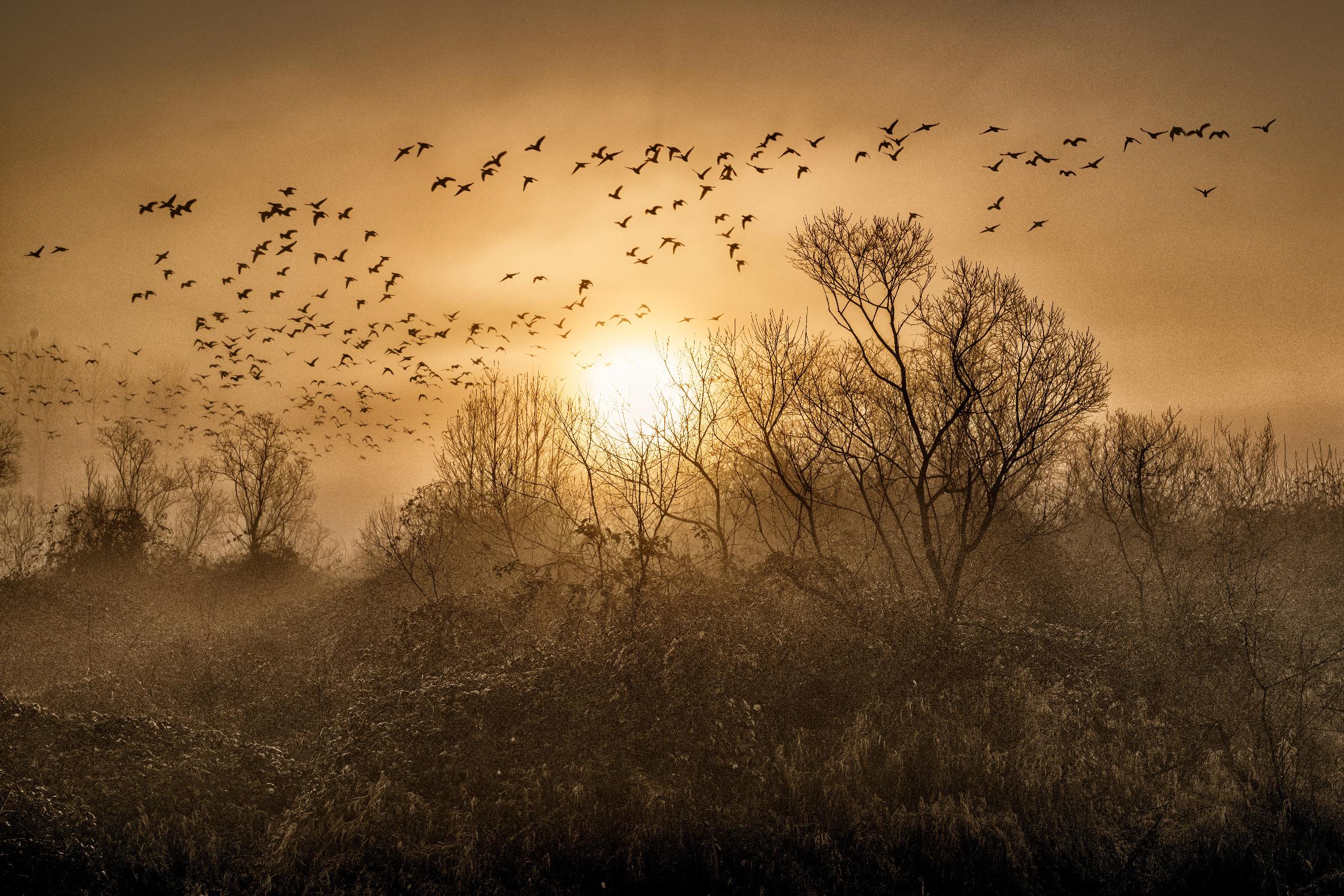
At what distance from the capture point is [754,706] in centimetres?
1045

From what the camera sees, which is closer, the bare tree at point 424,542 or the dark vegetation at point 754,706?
the dark vegetation at point 754,706

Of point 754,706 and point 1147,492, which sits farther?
point 1147,492

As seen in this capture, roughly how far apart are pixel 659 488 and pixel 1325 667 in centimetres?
1081

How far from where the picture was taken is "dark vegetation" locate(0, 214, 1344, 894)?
25.7 ft

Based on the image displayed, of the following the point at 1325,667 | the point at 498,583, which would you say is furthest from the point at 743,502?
the point at 1325,667

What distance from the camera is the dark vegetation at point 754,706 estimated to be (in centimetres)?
782

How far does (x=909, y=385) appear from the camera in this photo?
17844 mm

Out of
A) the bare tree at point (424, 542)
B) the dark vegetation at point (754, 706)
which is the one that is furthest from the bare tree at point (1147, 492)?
the bare tree at point (424, 542)

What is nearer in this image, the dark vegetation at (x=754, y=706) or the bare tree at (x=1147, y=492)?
the dark vegetation at (x=754, y=706)

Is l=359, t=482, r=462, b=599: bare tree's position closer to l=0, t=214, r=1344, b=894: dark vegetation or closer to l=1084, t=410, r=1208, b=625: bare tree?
l=0, t=214, r=1344, b=894: dark vegetation

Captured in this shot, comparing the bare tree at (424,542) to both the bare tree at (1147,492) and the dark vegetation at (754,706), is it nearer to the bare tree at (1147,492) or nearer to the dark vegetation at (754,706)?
the dark vegetation at (754,706)

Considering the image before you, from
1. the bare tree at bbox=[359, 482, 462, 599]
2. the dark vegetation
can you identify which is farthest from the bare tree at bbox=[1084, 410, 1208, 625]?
the bare tree at bbox=[359, 482, 462, 599]

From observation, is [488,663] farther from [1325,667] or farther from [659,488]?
[1325,667]

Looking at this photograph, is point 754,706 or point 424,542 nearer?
point 754,706
